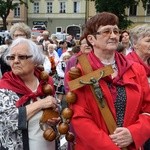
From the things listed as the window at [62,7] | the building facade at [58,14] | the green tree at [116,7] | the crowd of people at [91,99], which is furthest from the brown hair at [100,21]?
the window at [62,7]

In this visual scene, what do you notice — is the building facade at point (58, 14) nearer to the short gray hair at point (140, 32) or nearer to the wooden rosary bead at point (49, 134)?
the short gray hair at point (140, 32)

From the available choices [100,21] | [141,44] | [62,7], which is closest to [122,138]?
[100,21]

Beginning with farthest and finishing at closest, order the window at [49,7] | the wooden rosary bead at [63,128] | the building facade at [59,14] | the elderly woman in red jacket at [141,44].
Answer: the window at [49,7]
the building facade at [59,14]
the elderly woman in red jacket at [141,44]
the wooden rosary bead at [63,128]

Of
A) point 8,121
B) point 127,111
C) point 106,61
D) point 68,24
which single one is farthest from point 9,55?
point 68,24

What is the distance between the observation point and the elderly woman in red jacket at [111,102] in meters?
2.60

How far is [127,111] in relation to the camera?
2684mm

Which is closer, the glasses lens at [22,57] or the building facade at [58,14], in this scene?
the glasses lens at [22,57]

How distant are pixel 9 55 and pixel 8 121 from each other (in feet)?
1.70

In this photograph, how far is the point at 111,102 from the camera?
2.64m

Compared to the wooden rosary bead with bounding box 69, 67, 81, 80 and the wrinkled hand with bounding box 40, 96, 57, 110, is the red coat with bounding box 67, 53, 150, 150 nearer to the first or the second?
the wooden rosary bead with bounding box 69, 67, 81, 80

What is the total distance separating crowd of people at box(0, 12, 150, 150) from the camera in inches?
103

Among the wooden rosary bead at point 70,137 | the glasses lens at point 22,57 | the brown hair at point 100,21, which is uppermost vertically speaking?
the brown hair at point 100,21

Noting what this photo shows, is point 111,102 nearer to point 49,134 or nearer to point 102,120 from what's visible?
point 102,120

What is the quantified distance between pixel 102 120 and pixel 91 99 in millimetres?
168
